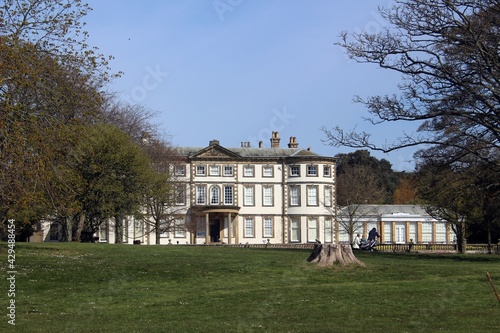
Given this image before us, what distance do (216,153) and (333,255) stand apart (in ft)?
180

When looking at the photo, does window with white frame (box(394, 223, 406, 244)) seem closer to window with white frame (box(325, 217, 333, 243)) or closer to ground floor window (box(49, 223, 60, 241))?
window with white frame (box(325, 217, 333, 243))

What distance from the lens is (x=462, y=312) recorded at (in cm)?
1616

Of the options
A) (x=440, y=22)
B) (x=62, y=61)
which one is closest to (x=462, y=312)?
(x=440, y=22)

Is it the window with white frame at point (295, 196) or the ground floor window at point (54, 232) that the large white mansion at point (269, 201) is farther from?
the ground floor window at point (54, 232)

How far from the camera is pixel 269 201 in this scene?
259 feet

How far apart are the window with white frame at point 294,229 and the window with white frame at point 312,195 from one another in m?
2.24

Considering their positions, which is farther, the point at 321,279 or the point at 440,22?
the point at 440,22

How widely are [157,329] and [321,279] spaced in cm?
894

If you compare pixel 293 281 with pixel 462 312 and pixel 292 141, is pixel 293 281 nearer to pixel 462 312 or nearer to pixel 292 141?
pixel 462 312

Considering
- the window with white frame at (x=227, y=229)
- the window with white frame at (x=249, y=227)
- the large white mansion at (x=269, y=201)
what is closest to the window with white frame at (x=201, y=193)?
the large white mansion at (x=269, y=201)

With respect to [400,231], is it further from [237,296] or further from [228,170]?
[237,296]

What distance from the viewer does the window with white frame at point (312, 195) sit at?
78.3 metres

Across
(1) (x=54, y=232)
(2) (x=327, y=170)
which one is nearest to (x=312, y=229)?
(2) (x=327, y=170)

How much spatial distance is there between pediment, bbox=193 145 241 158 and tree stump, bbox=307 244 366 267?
5419 cm
